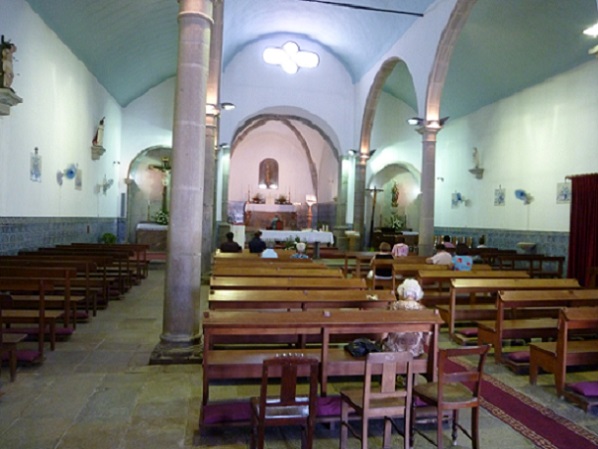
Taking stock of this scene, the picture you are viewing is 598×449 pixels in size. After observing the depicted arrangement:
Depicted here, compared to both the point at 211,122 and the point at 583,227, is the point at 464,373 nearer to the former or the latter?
the point at 211,122

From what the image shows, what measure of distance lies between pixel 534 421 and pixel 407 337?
1.23 metres

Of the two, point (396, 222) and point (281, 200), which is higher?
point (281, 200)

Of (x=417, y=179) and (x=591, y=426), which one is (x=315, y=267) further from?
(x=417, y=179)

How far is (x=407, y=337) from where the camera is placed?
3.94 meters

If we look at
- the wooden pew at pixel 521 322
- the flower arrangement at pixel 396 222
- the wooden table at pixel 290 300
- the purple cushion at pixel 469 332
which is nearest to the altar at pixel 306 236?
the flower arrangement at pixel 396 222

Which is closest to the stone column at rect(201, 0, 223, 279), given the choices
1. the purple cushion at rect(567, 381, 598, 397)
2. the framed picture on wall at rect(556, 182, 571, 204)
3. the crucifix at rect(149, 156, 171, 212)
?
the purple cushion at rect(567, 381, 598, 397)

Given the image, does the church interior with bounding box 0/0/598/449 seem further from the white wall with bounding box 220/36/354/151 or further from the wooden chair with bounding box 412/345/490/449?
the wooden chair with bounding box 412/345/490/449

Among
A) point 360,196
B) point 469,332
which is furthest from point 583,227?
point 360,196

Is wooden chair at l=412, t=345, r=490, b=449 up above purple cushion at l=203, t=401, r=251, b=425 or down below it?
above

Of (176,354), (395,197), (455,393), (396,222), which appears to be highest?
(395,197)

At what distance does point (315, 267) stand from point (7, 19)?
6370 millimetres

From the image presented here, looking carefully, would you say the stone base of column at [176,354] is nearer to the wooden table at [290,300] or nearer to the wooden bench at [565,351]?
the wooden table at [290,300]

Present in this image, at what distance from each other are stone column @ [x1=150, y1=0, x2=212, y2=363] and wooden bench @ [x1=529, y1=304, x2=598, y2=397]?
140 inches

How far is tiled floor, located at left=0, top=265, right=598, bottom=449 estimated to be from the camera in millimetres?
3363
